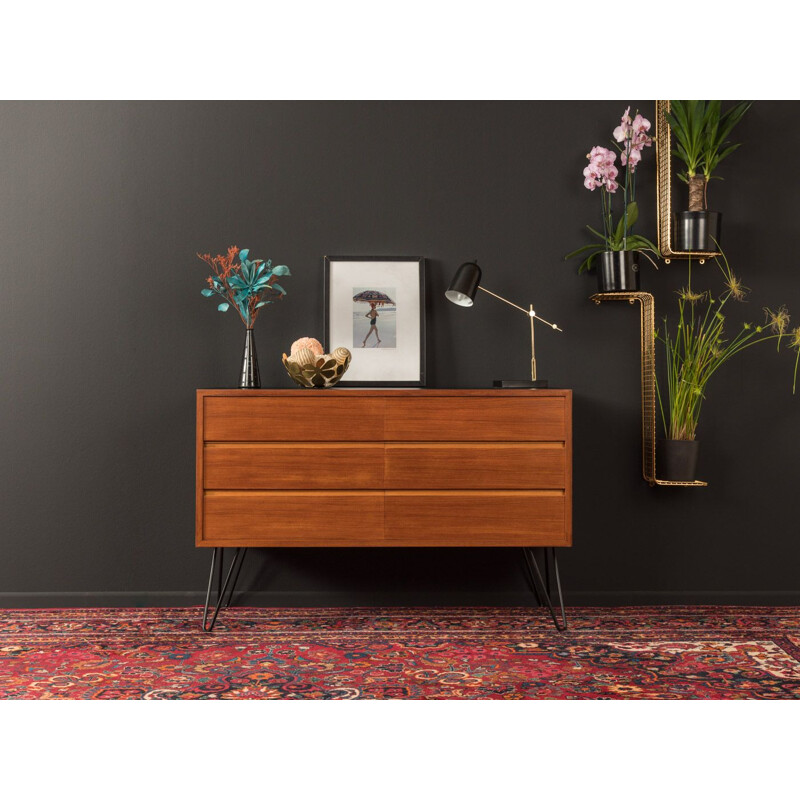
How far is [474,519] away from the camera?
269 centimetres

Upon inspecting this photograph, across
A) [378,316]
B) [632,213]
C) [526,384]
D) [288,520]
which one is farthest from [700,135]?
[288,520]

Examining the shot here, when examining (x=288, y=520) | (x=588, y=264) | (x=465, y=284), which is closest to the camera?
(x=288, y=520)

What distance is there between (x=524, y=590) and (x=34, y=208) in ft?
9.12

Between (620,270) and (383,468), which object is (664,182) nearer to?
(620,270)

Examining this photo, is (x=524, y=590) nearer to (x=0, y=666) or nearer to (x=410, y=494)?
(x=410, y=494)

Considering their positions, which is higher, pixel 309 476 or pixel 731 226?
pixel 731 226

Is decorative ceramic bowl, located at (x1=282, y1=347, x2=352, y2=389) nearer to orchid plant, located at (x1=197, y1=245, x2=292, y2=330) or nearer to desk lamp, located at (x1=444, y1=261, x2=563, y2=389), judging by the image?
orchid plant, located at (x1=197, y1=245, x2=292, y2=330)

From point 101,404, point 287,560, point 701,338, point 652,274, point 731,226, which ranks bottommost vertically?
point 287,560

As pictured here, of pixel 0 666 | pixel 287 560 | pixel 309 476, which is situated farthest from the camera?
pixel 287 560

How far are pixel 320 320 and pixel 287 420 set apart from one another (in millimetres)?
638

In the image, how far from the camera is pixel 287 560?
122 inches

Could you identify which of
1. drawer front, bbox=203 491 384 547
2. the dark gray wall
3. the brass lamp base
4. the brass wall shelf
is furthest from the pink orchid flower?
drawer front, bbox=203 491 384 547

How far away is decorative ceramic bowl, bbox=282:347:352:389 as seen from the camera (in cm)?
279

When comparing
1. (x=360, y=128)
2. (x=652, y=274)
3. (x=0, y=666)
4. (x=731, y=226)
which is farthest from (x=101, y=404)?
(x=731, y=226)
